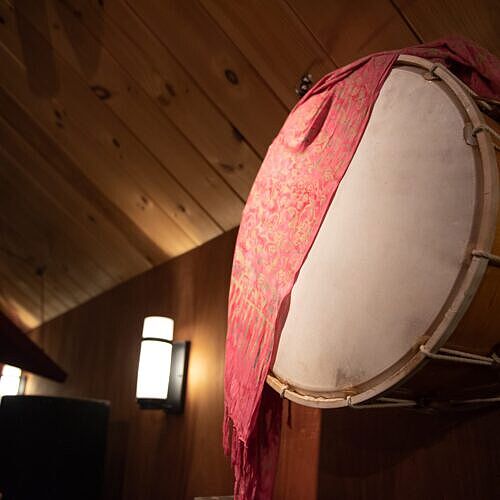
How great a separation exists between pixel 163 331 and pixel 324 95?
4.04 feet

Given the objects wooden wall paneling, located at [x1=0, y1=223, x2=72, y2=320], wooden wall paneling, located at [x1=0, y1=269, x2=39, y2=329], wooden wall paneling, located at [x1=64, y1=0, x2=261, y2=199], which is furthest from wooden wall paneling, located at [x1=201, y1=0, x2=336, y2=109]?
wooden wall paneling, located at [x1=0, y1=269, x2=39, y2=329]

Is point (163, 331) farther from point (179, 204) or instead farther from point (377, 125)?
point (377, 125)

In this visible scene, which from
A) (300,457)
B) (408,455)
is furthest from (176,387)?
(408,455)

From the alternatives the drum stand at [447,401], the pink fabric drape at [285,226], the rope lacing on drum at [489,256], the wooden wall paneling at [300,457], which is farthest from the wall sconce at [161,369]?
the rope lacing on drum at [489,256]

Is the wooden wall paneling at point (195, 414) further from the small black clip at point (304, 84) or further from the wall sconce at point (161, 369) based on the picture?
the small black clip at point (304, 84)

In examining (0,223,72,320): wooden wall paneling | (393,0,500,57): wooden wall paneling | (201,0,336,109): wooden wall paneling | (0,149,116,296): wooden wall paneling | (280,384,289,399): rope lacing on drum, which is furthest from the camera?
(0,223,72,320): wooden wall paneling

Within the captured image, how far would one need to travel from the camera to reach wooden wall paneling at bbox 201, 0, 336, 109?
4.66 feet

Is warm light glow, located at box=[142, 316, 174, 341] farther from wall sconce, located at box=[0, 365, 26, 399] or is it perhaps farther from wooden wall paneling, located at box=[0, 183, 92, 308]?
wall sconce, located at box=[0, 365, 26, 399]

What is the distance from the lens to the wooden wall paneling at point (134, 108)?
1794 millimetres

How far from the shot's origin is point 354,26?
1.33 m

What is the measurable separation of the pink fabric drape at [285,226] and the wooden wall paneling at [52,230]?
1.68m

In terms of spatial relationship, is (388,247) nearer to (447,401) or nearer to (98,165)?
(447,401)

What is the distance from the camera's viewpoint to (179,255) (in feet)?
7.73

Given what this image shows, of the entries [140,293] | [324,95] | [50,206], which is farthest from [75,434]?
[324,95]
